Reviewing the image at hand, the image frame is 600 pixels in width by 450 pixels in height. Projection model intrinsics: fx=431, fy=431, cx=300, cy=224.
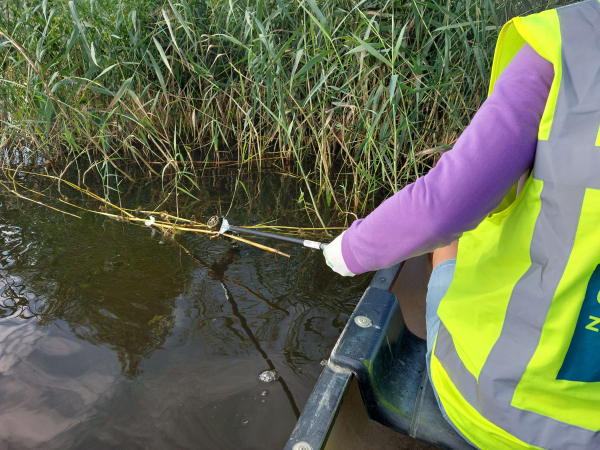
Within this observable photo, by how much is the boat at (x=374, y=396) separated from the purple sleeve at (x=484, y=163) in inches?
17.9

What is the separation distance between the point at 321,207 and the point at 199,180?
1033 mm

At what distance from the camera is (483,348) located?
77 cm

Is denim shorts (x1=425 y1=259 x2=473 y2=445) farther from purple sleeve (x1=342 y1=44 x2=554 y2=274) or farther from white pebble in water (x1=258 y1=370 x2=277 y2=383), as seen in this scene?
white pebble in water (x1=258 y1=370 x2=277 y2=383)

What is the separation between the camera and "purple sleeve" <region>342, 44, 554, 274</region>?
0.64m

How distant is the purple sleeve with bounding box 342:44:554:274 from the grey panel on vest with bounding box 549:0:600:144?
5 cm

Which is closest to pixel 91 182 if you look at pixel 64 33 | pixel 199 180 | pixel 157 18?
pixel 199 180

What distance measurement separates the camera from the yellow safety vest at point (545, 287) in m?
0.59

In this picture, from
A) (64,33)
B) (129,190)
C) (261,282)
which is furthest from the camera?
(129,190)

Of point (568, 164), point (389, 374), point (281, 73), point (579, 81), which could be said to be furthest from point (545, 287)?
point (281, 73)

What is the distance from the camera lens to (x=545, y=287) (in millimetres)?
653

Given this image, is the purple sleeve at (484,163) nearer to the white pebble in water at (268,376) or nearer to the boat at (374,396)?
the boat at (374,396)

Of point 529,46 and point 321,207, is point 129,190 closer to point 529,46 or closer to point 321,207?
point 321,207

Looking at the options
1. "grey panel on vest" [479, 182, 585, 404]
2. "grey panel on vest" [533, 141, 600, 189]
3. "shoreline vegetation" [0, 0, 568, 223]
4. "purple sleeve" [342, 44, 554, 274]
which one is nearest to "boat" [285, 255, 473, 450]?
"grey panel on vest" [479, 182, 585, 404]

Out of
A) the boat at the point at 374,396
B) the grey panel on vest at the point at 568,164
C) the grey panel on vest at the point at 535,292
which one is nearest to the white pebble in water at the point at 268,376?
the boat at the point at 374,396
